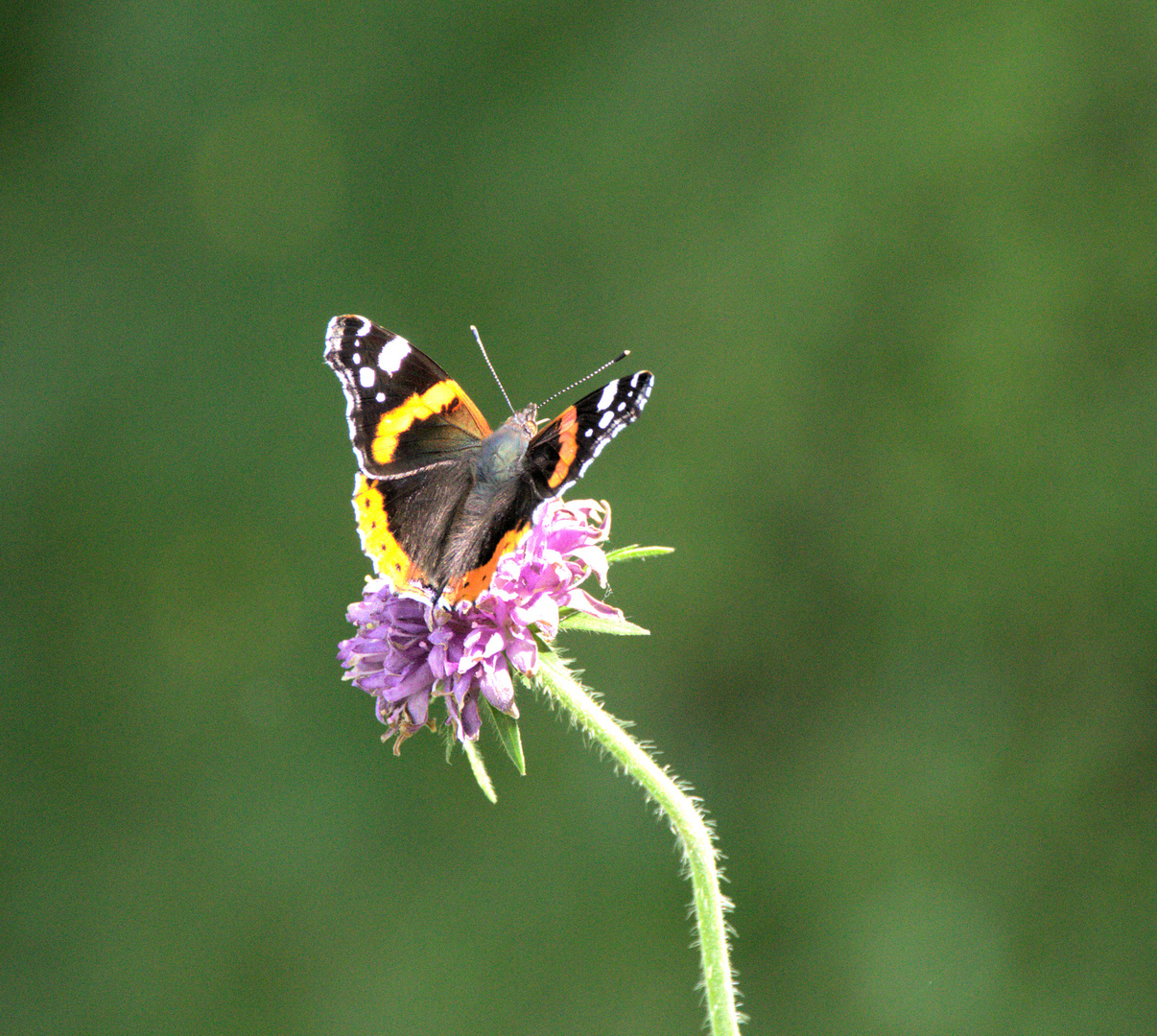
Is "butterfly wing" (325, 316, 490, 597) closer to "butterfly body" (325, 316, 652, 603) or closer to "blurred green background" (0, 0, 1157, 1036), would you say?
"butterfly body" (325, 316, 652, 603)

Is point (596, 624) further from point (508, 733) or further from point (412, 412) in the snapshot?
point (412, 412)

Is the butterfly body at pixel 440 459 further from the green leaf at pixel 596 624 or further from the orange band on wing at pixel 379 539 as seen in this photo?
the green leaf at pixel 596 624

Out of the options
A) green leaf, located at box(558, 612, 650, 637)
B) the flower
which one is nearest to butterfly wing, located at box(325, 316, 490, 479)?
the flower

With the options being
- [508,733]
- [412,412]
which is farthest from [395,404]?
[508,733]

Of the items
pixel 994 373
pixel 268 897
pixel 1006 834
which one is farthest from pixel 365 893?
pixel 994 373

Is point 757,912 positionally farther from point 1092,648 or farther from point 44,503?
point 44,503

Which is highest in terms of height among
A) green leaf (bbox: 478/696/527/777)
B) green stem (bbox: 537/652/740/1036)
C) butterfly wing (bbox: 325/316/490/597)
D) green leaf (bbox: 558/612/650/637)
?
butterfly wing (bbox: 325/316/490/597)
